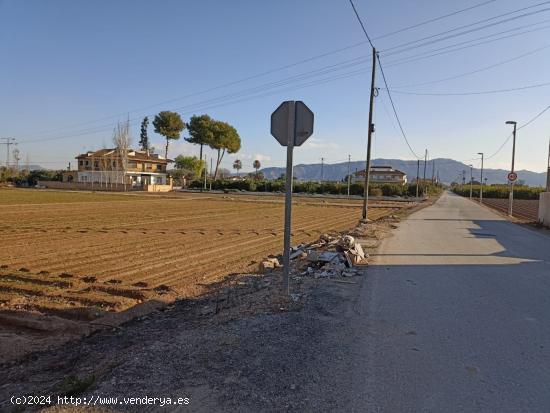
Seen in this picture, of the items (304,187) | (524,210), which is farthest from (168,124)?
(524,210)

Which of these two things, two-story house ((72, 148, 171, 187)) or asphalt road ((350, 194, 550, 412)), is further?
two-story house ((72, 148, 171, 187))

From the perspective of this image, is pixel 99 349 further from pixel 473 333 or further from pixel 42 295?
pixel 473 333

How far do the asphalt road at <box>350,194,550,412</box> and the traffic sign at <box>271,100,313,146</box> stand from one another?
A: 2.57 m

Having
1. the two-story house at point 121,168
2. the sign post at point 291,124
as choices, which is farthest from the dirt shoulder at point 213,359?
the two-story house at point 121,168

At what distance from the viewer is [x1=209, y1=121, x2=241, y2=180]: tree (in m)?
103

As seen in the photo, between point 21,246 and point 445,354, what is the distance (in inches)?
491

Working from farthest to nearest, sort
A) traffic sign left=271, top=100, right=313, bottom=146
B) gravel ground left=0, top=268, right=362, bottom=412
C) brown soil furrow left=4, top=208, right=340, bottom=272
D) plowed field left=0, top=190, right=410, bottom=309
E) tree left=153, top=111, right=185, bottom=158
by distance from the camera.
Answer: tree left=153, top=111, right=185, bottom=158 < brown soil furrow left=4, top=208, right=340, bottom=272 < plowed field left=0, top=190, right=410, bottom=309 < traffic sign left=271, top=100, right=313, bottom=146 < gravel ground left=0, top=268, right=362, bottom=412

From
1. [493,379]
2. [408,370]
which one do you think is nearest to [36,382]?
[408,370]

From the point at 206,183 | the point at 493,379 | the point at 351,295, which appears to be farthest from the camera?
the point at 206,183

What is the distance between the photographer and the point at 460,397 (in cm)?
383

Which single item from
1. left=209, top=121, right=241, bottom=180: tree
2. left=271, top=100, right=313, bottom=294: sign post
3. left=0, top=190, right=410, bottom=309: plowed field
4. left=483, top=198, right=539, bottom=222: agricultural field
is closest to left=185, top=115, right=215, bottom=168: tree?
left=209, top=121, right=241, bottom=180: tree

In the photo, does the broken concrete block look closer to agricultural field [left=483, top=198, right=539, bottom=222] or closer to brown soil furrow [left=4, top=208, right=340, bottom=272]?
brown soil furrow [left=4, top=208, right=340, bottom=272]

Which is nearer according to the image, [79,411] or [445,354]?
[79,411]

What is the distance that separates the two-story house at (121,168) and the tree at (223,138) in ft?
43.0
